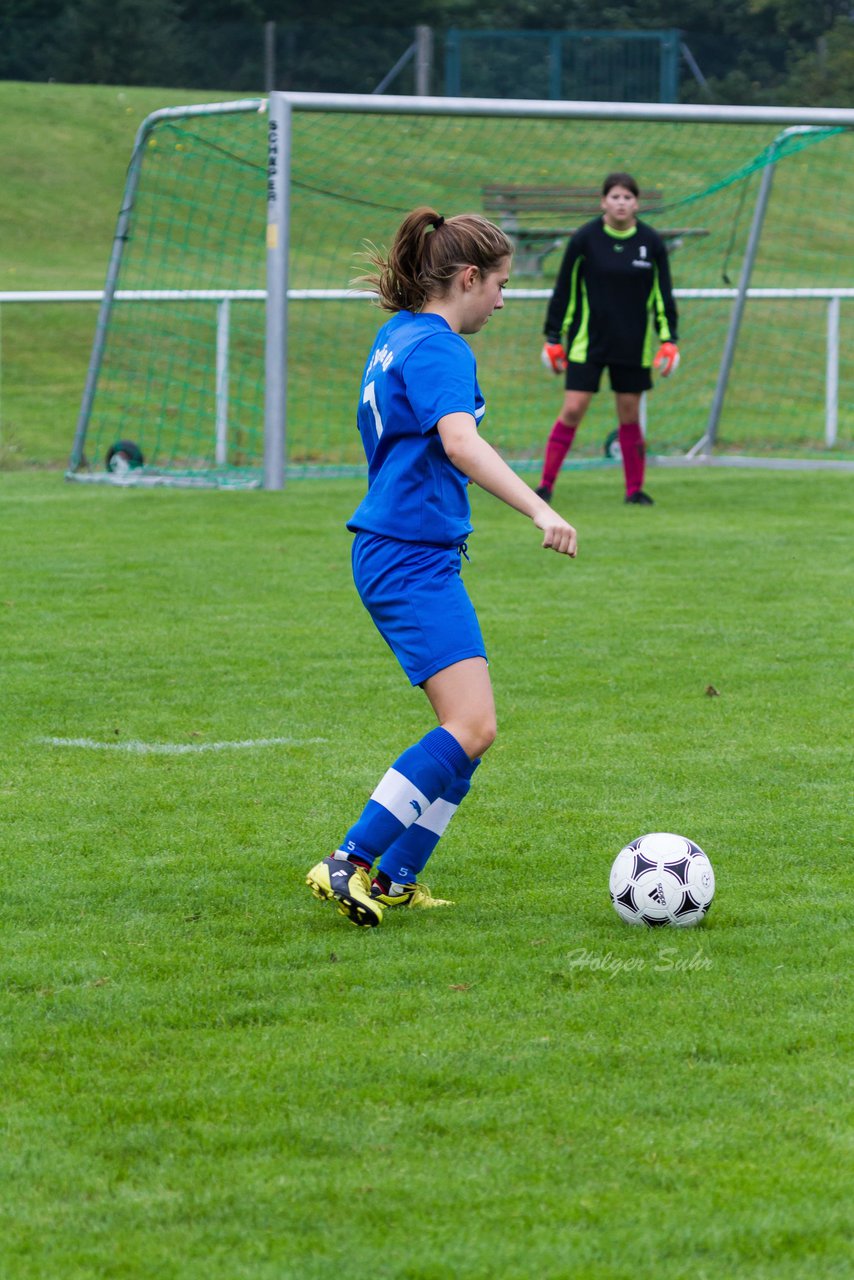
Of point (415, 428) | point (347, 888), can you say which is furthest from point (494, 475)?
point (347, 888)

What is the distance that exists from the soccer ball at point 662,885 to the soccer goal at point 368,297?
8663mm

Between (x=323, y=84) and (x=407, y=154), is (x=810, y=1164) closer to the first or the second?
(x=407, y=154)

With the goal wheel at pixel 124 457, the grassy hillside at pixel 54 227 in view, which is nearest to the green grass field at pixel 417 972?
the goal wheel at pixel 124 457

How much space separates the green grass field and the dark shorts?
13.2ft

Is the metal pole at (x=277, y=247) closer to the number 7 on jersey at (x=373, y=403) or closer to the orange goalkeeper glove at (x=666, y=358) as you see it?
the orange goalkeeper glove at (x=666, y=358)

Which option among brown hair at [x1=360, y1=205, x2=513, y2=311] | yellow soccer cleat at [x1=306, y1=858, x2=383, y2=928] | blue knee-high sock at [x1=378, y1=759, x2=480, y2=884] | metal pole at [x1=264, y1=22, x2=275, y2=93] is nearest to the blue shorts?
blue knee-high sock at [x1=378, y1=759, x2=480, y2=884]

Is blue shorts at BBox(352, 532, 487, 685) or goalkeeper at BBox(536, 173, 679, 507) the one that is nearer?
blue shorts at BBox(352, 532, 487, 685)

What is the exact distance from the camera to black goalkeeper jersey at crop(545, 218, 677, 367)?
1171cm

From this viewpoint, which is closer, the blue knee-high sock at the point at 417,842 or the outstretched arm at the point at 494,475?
the outstretched arm at the point at 494,475

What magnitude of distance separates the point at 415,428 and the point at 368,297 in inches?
385

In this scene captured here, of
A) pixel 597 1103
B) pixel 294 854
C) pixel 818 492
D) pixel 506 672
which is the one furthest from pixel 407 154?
pixel 597 1103

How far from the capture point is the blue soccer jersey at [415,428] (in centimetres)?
391

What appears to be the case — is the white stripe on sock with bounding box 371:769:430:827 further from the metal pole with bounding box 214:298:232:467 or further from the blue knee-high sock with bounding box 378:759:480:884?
the metal pole with bounding box 214:298:232:467

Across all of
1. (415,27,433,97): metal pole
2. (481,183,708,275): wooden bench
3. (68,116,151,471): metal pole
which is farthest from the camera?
(415,27,433,97): metal pole
